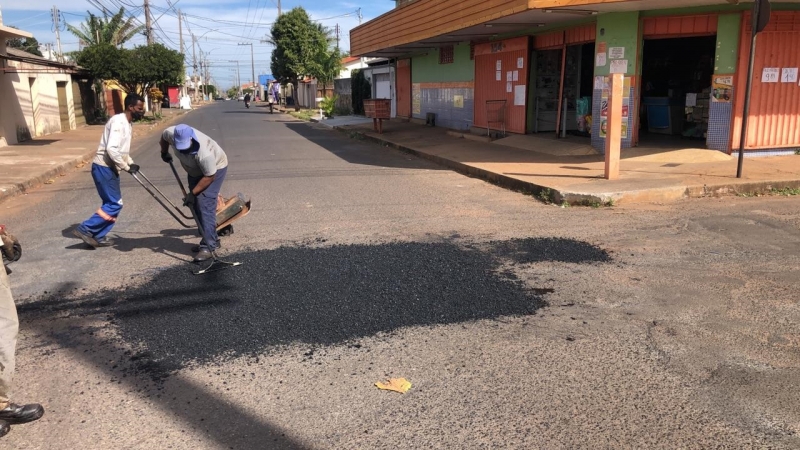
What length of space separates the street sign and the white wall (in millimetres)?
20379

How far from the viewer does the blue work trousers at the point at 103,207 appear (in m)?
7.05

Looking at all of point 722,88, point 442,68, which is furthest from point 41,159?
point 722,88

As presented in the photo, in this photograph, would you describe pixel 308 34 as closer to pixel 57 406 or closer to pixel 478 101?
pixel 478 101

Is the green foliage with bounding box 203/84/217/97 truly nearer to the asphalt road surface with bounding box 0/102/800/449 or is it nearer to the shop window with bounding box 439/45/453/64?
the shop window with bounding box 439/45/453/64

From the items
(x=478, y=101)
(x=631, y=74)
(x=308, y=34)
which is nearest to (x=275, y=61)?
(x=308, y=34)

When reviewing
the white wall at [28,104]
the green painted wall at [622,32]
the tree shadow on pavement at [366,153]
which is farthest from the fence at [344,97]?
the green painted wall at [622,32]

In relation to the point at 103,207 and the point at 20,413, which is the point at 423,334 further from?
the point at 103,207

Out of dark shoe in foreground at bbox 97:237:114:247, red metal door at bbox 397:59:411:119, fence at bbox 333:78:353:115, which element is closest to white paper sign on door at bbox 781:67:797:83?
dark shoe in foreground at bbox 97:237:114:247

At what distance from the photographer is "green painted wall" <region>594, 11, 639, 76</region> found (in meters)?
12.2

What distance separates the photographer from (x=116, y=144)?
6867 millimetres

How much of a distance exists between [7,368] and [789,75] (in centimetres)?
1345

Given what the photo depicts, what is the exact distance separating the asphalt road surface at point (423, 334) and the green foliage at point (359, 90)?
28400 mm

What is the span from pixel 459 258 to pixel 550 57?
11.6 m

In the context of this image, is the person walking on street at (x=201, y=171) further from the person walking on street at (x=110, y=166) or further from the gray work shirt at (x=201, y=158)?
the person walking on street at (x=110, y=166)
